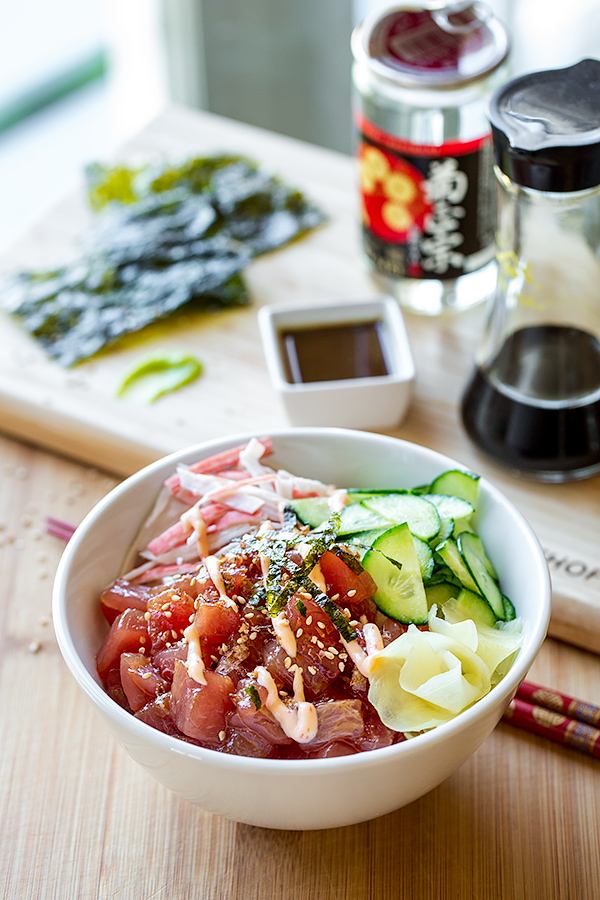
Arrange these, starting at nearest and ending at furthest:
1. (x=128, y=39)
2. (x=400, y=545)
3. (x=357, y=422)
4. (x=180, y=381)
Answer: (x=400, y=545) < (x=357, y=422) < (x=180, y=381) < (x=128, y=39)

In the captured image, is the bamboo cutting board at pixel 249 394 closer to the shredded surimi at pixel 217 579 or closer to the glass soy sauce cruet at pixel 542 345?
the glass soy sauce cruet at pixel 542 345

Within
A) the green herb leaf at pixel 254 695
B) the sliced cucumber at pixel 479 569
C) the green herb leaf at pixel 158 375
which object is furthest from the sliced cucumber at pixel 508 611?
the green herb leaf at pixel 158 375

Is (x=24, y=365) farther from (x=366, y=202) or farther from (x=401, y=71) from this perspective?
(x=401, y=71)

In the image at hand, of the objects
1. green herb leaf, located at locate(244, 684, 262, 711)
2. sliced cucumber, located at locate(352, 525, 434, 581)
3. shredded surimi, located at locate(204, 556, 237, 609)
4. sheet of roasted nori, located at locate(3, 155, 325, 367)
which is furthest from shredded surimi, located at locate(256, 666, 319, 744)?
sheet of roasted nori, located at locate(3, 155, 325, 367)

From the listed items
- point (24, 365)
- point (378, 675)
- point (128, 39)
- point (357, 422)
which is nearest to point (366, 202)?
point (357, 422)

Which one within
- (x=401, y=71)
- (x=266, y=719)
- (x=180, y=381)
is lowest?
(x=180, y=381)

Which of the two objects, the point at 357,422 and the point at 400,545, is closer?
the point at 400,545
